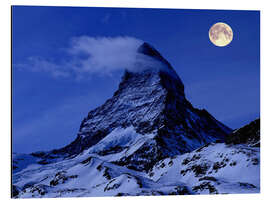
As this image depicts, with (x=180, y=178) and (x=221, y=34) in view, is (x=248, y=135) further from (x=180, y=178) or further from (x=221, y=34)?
(x=221, y=34)

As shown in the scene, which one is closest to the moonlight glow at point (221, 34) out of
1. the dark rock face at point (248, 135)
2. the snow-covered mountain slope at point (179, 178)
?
the dark rock face at point (248, 135)

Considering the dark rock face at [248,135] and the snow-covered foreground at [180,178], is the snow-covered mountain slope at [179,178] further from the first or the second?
the dark rock face at [248,135]

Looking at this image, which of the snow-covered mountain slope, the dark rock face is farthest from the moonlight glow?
the snow-covered mountain slope

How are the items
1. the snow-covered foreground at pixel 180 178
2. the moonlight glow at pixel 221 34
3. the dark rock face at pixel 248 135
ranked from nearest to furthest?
the snow-covered foreground at pixel 180 178, the moonlight glow at pixel 221 34, the dark rock face at pixel 248 135

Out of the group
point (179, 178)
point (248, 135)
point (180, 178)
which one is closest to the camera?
point (180, 178)

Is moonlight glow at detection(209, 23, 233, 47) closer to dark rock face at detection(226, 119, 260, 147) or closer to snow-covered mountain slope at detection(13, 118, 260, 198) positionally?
dark rock face at detection(226, 119, 260, 147)

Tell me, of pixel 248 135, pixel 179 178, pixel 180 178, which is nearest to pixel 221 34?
pixel 248 135
